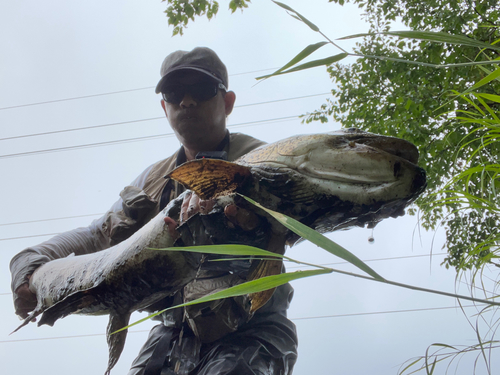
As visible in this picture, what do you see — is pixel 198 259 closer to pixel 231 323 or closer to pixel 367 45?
pixel 231 323

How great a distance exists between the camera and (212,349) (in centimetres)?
156

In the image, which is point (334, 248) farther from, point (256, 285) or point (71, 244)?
point (71, 244)

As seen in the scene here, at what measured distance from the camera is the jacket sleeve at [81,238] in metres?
1.63

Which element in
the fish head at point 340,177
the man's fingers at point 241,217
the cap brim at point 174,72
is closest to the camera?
the fish head at point 340,177

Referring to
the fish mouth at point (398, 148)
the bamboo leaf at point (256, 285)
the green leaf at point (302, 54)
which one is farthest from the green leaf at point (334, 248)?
the fish mouth at point (398, 148)

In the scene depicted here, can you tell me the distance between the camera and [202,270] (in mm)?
1358

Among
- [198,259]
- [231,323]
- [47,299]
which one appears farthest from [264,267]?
[47,299]

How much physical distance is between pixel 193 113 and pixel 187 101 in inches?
2.2

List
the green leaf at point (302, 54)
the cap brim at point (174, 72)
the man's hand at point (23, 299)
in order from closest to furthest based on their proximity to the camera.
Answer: the green leaf at point (302, 54) < the man's hand at point (23, 299) < the cap brim at point (174, 72)

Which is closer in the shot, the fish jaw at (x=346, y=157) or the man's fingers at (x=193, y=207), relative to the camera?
the fish jaw at (x=346, y=157)

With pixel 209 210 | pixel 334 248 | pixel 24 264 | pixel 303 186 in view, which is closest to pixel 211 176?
pixel 209 210

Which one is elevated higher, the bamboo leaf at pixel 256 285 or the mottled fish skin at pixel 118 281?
the bamboo leaf at pixel 256 285

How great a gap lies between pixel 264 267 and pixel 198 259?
238 millimetres

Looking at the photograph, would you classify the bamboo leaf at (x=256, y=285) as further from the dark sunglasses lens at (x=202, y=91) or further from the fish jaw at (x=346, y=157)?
the dark sunglasses lens at (x=202, y=91)
